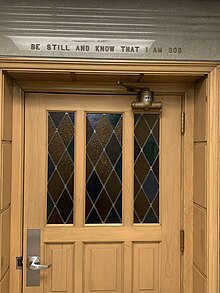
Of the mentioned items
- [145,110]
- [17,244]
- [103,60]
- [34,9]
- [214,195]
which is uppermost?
[34,9]

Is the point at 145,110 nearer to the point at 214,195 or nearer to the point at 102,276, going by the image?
the point at 214,195

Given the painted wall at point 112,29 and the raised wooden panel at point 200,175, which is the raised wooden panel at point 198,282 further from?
the painted wall at point 112,29

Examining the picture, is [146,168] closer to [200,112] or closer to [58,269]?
[200,112]

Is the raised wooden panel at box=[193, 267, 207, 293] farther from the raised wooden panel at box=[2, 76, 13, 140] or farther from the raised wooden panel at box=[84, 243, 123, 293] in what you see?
the raised wooden panel at box=[2, 76, 13, 140]

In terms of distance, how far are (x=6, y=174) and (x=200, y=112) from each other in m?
1.14

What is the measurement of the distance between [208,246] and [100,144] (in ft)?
2.76

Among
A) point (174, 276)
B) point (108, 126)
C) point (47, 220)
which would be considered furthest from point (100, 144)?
point (174, 276)

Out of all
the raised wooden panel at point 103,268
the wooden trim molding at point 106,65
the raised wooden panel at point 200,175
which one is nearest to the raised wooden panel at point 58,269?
the raised wooden panel at point 103,268

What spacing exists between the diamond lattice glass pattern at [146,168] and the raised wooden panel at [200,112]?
24 cm

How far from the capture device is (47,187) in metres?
2.29

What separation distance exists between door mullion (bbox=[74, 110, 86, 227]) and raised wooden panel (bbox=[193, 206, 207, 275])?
664mm

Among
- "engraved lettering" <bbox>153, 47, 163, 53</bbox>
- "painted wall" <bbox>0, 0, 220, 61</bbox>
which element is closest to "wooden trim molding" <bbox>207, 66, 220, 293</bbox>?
"painted wall" <bbox>0, 0, 220, 61</bbox>

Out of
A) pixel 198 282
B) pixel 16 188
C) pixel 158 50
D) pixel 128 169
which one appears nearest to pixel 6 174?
pixel 16 188

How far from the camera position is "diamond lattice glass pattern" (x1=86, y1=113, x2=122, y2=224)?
230 centimetres
